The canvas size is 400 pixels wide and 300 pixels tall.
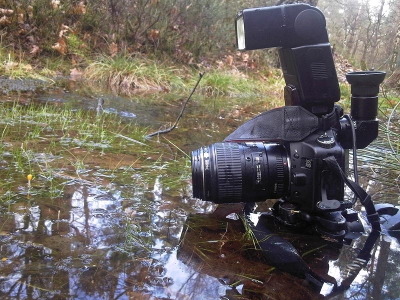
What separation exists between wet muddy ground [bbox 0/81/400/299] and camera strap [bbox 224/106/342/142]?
352 millimetres

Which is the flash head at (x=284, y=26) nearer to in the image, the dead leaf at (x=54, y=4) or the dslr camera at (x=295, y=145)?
the dslr camera at (x=295, y=145)

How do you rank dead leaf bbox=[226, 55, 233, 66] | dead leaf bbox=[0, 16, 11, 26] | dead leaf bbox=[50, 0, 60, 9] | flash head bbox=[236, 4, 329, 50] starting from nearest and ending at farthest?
1. flash head bbox=[236, 4, 329, 50]
2. dead leaf bbox=[0, 16, 11, 26]
3. dead leaf bbox=[50, 0, 60, 9]
4. dead leaf bbox=[226, 55, 233, 66]

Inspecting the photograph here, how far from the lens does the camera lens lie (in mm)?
1462

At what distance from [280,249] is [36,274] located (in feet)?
2.52

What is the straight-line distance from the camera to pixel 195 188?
1.48 m

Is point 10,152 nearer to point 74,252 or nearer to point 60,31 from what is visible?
point 74,252

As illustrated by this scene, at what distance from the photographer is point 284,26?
1422mm

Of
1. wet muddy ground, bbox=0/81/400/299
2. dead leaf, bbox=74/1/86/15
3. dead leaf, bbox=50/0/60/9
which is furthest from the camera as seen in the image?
dead leaf, bbox=74/1/86/15

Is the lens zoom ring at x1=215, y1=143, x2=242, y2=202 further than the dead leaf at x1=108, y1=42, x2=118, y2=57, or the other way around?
the dead leaf at x1=108, y1=42, x2=118, y2=57

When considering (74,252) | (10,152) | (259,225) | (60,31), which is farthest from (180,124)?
(60,31)

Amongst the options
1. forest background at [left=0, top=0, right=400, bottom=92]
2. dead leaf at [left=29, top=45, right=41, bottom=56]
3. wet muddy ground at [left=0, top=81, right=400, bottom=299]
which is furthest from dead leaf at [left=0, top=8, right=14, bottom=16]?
wet muddy ground at [left=0, top=81, right=400, bottom=299]

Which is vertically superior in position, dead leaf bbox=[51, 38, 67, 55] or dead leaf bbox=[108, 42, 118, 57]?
dead leaf bbox=[51, 38, 67, 55]

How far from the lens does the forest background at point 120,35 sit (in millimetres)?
5512

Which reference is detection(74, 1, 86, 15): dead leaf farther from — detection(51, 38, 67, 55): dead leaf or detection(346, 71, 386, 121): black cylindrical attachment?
detection(346, 71, 386, 121): black cylindrical attachment
